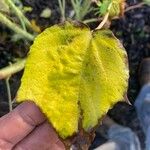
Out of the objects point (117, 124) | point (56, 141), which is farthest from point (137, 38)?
point (56, 141)

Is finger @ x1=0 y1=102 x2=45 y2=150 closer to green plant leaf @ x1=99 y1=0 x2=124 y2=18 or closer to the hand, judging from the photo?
the hand

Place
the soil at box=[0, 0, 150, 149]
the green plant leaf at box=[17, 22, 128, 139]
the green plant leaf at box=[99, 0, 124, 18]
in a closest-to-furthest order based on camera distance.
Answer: the green plant leaf at box=[17, 22, 128, 139]
the green plant leaf at box=[99, 0, 124, 18]
the soil at box=[0, 0, 150, 149]

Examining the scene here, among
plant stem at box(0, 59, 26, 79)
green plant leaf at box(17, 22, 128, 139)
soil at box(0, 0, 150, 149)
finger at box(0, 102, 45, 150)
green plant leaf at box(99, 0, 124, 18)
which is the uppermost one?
green plant leaf at box(17, 22, 128, 139)

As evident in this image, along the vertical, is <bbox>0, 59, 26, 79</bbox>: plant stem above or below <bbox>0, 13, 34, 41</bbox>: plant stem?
below

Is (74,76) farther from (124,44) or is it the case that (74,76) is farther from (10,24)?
(124,44)

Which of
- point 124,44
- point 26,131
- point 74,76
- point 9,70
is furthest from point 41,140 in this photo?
point 124,44

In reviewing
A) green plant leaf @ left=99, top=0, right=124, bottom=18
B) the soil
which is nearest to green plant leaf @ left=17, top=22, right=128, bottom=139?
green plant leaf @ left=99, top=0, right=124, bottom=18
